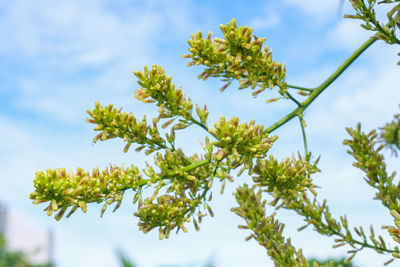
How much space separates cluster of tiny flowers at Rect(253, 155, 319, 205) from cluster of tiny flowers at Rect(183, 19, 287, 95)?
36 centimetres

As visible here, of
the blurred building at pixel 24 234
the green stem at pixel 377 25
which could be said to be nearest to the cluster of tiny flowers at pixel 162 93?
the green stem at pixel 377 25

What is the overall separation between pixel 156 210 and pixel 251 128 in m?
0.54

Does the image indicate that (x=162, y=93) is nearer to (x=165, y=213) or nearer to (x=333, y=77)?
(x=165, y=213)

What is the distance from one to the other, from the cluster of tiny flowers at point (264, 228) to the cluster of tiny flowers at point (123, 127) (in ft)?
1.62

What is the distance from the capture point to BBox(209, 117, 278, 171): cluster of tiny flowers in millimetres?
1899

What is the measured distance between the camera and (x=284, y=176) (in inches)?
80.7

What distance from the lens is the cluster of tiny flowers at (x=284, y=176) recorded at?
6.75 ft

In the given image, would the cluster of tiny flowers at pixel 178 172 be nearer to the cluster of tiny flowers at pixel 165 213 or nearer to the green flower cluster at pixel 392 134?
the cluster of tiny flowers at pixel 165 213

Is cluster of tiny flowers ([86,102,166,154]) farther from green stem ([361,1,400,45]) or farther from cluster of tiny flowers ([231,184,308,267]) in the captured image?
green stem ([361,1,400,45])

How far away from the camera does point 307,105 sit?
2.30 meters

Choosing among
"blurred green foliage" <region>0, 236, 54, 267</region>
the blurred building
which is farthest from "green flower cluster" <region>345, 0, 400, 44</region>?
the blurred building

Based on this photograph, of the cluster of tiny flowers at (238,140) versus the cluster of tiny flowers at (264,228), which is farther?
the cluster of tiny flowers at (264,228)

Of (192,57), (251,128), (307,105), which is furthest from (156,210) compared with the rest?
(307,105)

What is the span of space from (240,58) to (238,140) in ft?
1.33
